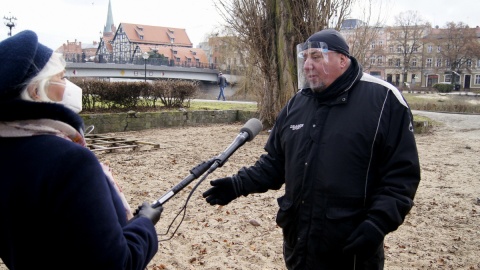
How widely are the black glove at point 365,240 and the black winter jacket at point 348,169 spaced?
5cm

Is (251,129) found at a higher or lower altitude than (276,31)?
lower

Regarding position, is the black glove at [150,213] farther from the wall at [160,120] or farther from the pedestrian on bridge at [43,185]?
the wall at [160,120]

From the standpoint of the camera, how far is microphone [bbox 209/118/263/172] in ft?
7.17

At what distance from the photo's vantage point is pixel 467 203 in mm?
6078

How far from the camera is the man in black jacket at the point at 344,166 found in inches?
89.7

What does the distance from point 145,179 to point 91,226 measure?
Result: 614cm

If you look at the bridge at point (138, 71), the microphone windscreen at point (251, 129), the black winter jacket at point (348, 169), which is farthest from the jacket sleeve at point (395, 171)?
the bridge at point (138, 71)

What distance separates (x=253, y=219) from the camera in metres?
5.37

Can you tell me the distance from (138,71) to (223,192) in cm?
4947

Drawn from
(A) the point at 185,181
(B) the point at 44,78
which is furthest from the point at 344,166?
(B) the point at 44,78

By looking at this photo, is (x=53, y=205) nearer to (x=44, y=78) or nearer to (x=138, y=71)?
(x=44, y=78)

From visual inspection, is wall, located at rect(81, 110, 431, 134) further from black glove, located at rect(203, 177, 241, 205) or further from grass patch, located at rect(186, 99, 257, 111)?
black glove, located at rect(203, 177, 241, 205)

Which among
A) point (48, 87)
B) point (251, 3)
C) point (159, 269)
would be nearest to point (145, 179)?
point (159, 269)

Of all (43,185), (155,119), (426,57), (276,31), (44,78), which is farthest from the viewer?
(426,57)
